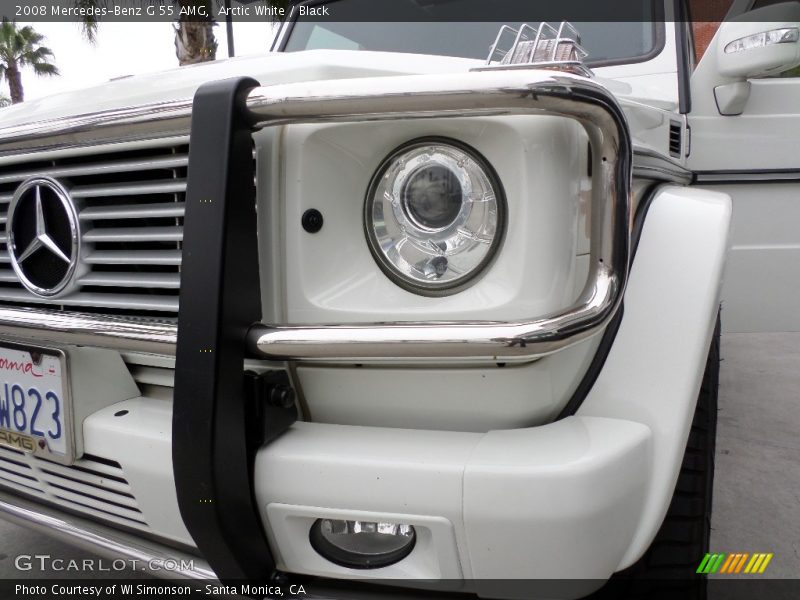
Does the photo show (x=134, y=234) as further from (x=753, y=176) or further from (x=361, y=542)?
(x=753, y=176)

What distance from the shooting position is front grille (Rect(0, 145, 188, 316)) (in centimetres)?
126

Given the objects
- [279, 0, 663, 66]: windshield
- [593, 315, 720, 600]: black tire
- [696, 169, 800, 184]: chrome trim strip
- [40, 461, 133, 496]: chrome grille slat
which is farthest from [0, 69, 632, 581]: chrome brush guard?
[696, 169, 800, 184]: chrome trim strip

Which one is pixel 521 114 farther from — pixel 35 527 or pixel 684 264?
pixel 35 527

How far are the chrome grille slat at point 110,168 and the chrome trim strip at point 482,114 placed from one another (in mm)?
213

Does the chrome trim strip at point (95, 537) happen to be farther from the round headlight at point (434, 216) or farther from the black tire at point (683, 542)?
the black tire at point (683, 542)

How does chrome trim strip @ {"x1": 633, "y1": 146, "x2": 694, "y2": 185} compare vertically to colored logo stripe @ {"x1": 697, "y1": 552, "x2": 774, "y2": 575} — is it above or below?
above

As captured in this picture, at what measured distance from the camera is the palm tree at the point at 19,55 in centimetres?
2264

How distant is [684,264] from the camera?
4.03 ft

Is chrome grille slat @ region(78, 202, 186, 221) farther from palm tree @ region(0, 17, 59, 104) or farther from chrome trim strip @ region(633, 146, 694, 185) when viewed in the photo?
palm tree @ region(0, 17, 59, 104)

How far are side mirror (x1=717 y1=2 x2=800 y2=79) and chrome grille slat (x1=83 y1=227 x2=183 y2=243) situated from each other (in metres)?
1.91

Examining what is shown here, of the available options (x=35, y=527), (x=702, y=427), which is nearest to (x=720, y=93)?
(x=702, y=427)

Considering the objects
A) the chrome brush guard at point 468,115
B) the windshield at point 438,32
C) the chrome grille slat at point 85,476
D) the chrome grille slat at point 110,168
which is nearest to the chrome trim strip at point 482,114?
the chrome brush guard at point 468,115

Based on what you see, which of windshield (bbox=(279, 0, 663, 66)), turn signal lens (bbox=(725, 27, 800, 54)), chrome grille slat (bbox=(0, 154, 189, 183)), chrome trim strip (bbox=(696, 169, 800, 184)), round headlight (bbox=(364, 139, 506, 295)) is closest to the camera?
round headlight (bbox=(364, 139, 506, 295))

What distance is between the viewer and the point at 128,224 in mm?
1372
